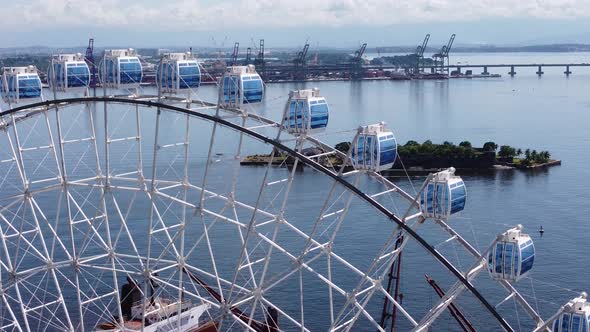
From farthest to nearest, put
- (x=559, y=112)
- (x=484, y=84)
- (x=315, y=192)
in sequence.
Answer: (x=484, y=84), (x=559, y=112), (x=315, y=192)

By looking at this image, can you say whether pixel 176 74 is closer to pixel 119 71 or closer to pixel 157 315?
pixel 119 71

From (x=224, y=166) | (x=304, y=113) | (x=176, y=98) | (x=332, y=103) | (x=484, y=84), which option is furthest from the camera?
(x=484, y=84)

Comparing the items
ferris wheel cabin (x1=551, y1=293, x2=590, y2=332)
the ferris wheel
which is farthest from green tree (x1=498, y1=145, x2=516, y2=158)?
ferris wheel cabin (x1=551, y1=293, x2=590, y2=332)

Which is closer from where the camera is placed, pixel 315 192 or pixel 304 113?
pixel 304 113

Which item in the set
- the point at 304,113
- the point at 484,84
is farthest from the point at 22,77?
the point at 484,84

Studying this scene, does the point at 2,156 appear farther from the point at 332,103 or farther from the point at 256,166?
the point at 332,103

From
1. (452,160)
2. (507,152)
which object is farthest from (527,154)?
(452,160)

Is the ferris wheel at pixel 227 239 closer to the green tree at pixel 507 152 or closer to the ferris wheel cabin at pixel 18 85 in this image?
the ferris wheel cabin at pixel 18 85
